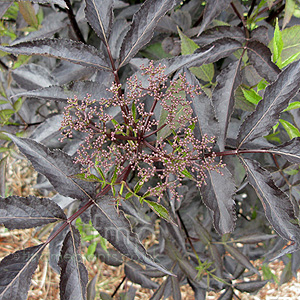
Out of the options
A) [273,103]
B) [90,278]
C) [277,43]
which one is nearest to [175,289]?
[273,103]

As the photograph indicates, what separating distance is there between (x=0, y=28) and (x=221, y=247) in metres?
1.33

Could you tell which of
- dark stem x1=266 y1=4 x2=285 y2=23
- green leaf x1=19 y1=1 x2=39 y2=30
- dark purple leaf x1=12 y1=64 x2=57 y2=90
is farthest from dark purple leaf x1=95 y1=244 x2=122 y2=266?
dark stem x1=266 y1=4 x2=285 y2=23

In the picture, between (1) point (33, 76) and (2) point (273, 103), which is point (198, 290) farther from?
(1) point (33, 76)

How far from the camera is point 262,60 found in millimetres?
759

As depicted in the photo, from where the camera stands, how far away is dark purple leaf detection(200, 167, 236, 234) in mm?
671

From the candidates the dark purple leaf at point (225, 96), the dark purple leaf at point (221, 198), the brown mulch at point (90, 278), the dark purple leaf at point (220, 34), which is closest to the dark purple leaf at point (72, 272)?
the dark purple leaf at point (221, 198)

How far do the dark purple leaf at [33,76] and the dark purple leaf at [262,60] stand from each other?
2.03ft

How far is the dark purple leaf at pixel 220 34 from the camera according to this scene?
835 mm

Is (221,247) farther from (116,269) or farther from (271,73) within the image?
(116,269)

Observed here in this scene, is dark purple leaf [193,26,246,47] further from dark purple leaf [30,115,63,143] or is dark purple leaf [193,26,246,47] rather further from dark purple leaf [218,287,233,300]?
dark purple leaf [218,287,233,300]

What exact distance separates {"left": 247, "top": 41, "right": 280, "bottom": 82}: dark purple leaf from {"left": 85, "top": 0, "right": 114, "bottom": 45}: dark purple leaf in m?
0.38

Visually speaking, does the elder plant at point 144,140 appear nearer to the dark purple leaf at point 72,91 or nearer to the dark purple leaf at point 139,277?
the dark purple leaf at point 72,91

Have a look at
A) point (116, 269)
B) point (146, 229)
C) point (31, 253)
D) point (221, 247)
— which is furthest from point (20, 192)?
point (31, 253)

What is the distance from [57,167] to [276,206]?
50 centimetres
